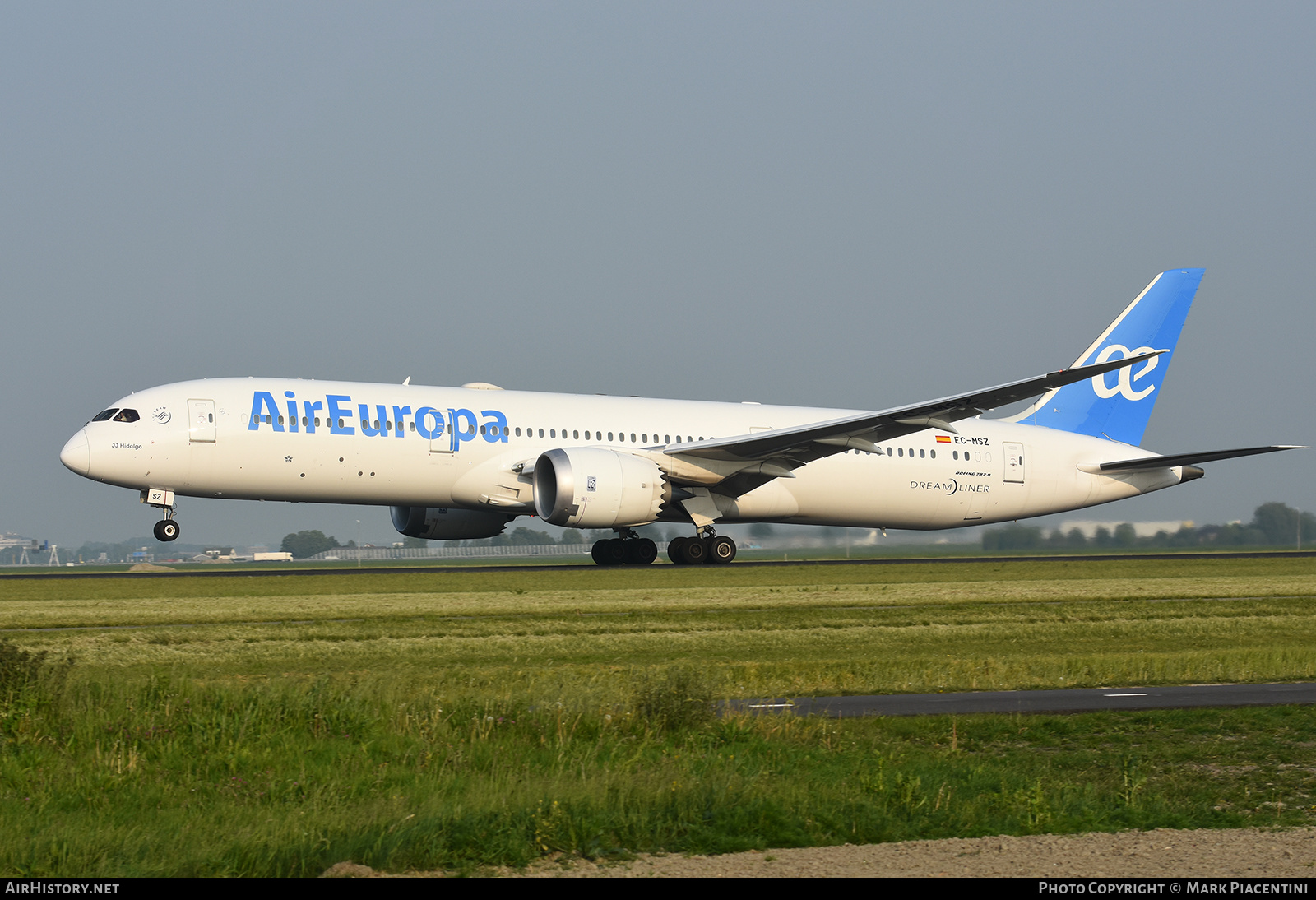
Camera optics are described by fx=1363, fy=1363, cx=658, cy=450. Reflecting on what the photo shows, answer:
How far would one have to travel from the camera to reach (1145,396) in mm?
39906

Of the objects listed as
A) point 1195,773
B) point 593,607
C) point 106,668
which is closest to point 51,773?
point 106,668

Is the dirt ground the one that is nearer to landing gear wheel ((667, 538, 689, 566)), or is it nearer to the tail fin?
landing gear wheel ((667, 538, 689, 566))

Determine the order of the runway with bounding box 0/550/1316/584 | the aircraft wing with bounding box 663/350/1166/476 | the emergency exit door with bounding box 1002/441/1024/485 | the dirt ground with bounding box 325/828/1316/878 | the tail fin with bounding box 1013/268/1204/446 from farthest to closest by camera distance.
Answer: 1. the tail fin with bounding box 1013/268/1204/446
2. the emergency exit door with bounding box 1002/441/1024/485
3. the runway with bounding box 0/550/1316/584
4. the aircraft wing with bounding box 663/350/1166/476
5. the dirt ground with bounding box 325/828/1316/878

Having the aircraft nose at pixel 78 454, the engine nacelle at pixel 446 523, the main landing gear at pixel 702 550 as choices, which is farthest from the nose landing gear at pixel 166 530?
the main landing gear at pixel 702 550

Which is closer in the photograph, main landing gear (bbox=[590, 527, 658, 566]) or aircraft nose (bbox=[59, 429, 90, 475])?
aircraft nose (bbox=[59, 429, 90, 475])

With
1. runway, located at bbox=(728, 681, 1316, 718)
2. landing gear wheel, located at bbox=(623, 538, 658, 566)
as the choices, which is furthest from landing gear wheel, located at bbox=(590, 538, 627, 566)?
runway, located at bbox=(728, 681, 1316, 718)

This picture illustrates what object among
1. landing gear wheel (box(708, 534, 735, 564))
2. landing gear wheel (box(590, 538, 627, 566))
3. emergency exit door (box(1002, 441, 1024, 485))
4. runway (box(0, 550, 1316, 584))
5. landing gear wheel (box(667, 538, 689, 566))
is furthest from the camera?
emergency exit door (box(1002, 441, 1024, 485))

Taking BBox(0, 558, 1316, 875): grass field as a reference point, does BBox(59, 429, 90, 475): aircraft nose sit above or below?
above

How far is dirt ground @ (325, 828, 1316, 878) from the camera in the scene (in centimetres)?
677

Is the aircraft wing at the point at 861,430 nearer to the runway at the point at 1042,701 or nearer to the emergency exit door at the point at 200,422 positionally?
the emergency exit door at the point at 200,422

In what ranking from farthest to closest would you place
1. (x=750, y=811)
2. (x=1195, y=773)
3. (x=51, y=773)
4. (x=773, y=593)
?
(x=773, y=593)
(x=1195, y=773)
(x=51, y=773)
(x=750, y=811)

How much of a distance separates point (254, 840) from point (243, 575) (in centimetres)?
2385

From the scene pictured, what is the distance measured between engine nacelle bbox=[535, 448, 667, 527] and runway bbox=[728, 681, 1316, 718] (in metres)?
16.2

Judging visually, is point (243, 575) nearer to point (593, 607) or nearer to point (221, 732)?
point (593, 607)
